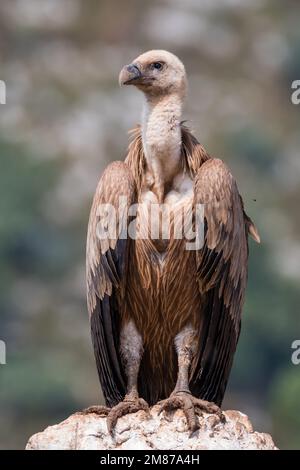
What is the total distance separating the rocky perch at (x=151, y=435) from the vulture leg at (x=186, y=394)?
47 mm

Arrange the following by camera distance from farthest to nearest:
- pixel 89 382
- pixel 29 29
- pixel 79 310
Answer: pixel 29 29 → pixel 79 310 → pixel 89 382

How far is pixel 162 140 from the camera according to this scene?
35.6 ft

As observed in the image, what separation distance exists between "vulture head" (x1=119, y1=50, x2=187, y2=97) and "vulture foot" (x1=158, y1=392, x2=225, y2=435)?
178 centimetres

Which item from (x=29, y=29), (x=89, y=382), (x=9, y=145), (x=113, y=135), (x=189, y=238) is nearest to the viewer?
(x=189, y=238)

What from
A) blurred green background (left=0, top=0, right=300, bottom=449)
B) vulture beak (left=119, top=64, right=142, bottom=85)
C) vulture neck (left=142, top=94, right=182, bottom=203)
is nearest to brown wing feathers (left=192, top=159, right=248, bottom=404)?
vulture neck (left=142, top=94, right=182, bottom=203)

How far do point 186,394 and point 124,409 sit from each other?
38 cm

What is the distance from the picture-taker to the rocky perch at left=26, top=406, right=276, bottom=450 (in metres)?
10.1

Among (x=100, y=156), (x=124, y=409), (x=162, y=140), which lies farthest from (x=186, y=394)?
(x=100, y=156)

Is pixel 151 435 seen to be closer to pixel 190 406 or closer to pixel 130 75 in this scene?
pixel 190 406

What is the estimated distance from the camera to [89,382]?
29.6m

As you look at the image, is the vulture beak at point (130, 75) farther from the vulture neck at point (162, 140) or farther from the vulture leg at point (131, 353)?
the vulture leg at point (131, 353)

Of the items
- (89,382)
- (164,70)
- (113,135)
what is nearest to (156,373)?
(164,70)

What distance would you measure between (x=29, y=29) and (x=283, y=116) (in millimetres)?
6551

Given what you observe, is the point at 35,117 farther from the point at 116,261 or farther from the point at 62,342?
the point at 116,261
